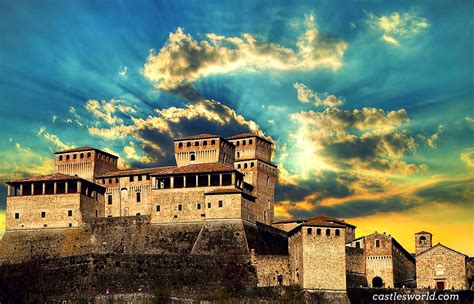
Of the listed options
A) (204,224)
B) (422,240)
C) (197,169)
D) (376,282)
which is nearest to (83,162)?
(197,169)

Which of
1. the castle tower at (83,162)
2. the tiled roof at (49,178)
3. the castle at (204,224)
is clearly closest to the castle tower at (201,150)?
the castle at (204,224)

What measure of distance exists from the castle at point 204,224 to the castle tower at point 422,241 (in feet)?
0.34

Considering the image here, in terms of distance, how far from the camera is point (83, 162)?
93.2 meters

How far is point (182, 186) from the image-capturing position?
276 feet

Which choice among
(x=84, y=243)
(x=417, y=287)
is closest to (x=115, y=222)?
(x=84, y=243)

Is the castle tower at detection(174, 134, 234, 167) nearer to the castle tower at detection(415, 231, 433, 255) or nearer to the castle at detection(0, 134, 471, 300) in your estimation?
the castle at detection(0, 134, 471, 300)

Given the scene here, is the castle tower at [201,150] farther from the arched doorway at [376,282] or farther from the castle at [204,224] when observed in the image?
the arched doorway at [376,282]

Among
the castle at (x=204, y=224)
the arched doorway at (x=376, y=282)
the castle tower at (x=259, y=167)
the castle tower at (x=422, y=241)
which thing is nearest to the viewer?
the castle at (x=204, y=224)

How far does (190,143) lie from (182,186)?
263 inches

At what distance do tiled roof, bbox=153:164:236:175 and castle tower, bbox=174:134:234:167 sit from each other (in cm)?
204

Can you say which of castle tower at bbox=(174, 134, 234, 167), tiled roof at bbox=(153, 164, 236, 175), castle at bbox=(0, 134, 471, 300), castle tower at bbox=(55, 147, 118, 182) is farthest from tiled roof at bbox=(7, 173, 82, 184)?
castle tower at bbox=(174, 134, 234, 167)

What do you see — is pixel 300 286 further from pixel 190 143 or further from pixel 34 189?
pixel 34 189

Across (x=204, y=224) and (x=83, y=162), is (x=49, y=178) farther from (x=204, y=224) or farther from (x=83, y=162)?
(x=204, y=224)

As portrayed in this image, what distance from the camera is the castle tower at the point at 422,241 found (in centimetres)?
8819
